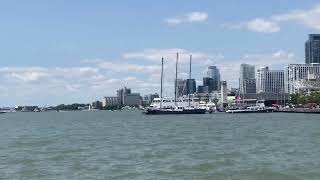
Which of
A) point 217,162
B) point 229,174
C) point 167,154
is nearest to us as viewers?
point 229,174

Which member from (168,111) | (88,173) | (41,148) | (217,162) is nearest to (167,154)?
(217,162)

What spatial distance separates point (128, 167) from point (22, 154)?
46.7 feet

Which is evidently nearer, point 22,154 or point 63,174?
point 63,174

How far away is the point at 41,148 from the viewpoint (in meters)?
49.2

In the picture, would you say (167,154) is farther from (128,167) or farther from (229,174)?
(229,174)

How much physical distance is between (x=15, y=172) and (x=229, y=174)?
11.7 m

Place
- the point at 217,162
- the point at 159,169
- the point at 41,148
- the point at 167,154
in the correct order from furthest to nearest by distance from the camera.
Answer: the point at 41,148
the point at 167,154
the point at 217,162
the point at 159,169

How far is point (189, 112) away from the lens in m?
184

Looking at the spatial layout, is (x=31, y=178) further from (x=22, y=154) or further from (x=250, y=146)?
(x=250, y=146)

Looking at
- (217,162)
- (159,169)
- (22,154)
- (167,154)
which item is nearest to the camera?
(159,169)

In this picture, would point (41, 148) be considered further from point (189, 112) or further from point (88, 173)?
point (189, 112)

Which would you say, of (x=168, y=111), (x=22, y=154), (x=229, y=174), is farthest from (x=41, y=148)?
(x=168, y=111)

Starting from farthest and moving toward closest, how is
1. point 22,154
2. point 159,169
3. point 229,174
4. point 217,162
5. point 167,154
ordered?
point 22,154 < point 167,154 < point 217,162 < point 159,169 < point 229,174

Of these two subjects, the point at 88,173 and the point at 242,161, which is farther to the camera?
the point at 242,161
